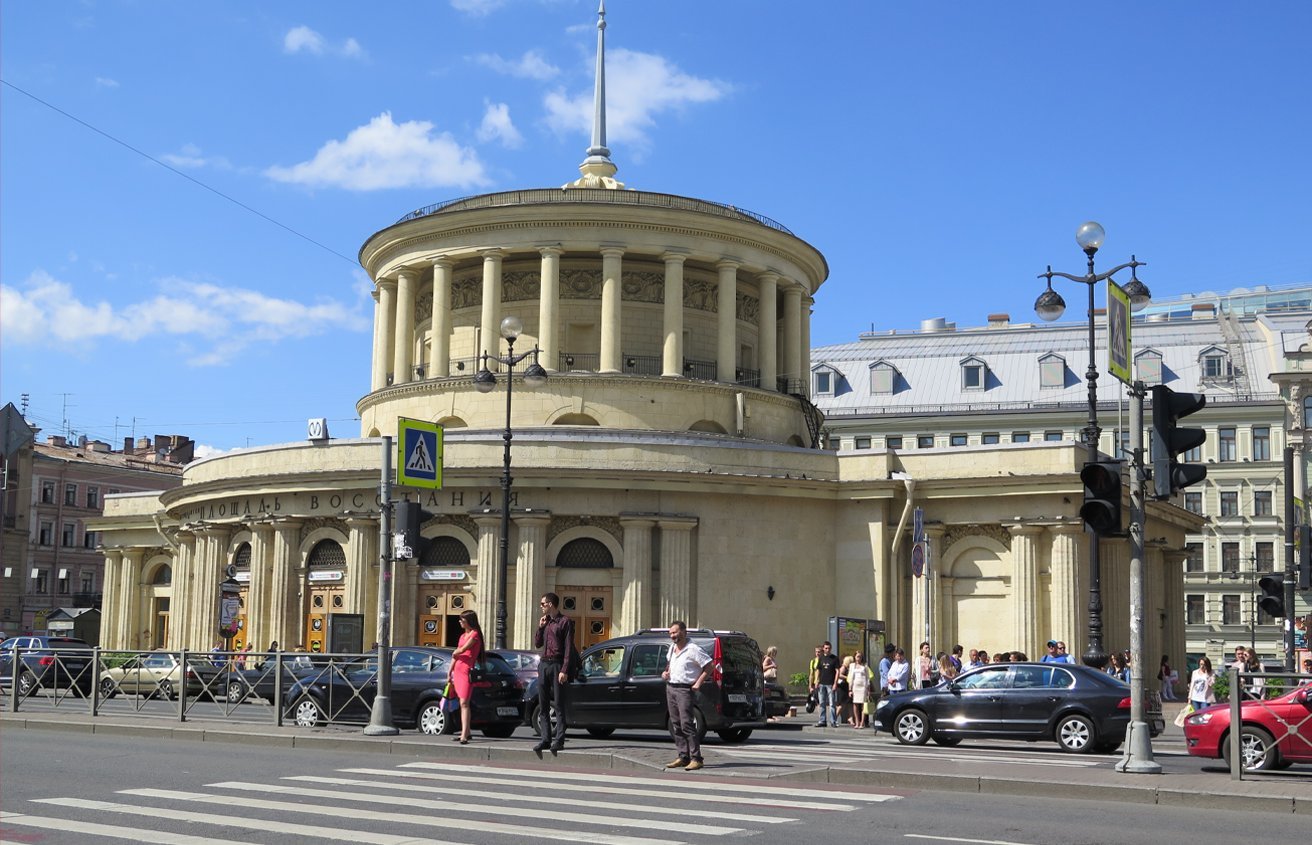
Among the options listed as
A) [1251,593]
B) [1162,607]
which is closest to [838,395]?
[1251,593]

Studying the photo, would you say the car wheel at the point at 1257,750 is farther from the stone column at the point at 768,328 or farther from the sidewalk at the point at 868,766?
the stone column at the point at 768,328

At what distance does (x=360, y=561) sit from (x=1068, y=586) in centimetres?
1826

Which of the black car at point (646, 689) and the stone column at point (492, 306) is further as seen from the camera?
the stone column at point (492, 306)

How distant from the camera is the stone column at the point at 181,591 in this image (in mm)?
46281

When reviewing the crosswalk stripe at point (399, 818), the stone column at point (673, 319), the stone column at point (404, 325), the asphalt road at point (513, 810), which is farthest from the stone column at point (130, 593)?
the crosswalk stripe at point (399, 818)

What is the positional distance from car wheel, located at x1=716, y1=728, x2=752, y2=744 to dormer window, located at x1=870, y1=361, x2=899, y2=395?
6247 centimetres

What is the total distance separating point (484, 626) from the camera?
39.0 m

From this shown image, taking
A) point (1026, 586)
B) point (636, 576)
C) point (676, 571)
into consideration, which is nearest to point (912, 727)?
point (676, 571)

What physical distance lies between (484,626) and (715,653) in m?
17.2

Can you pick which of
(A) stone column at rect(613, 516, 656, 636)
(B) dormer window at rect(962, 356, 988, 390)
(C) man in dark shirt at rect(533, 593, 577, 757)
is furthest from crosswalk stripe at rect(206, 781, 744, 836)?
(B) dormer window at rect(962, 356, 988, 390)

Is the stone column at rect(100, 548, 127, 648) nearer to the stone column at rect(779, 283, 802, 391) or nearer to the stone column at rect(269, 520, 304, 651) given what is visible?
the stone column at rect(269, 520, 304, 651)

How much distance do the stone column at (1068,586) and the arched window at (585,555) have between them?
1137cm

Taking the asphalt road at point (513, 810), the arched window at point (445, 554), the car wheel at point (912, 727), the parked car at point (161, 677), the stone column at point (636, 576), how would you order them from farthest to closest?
the arched window at point (445, 554)
the stone column at point (636, 576)
the parked car at point (161, 677)
the car wheel at point (912, 727)
the asphalt road at point (513, 810)

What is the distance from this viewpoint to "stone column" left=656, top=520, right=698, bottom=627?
39531 millimetres
